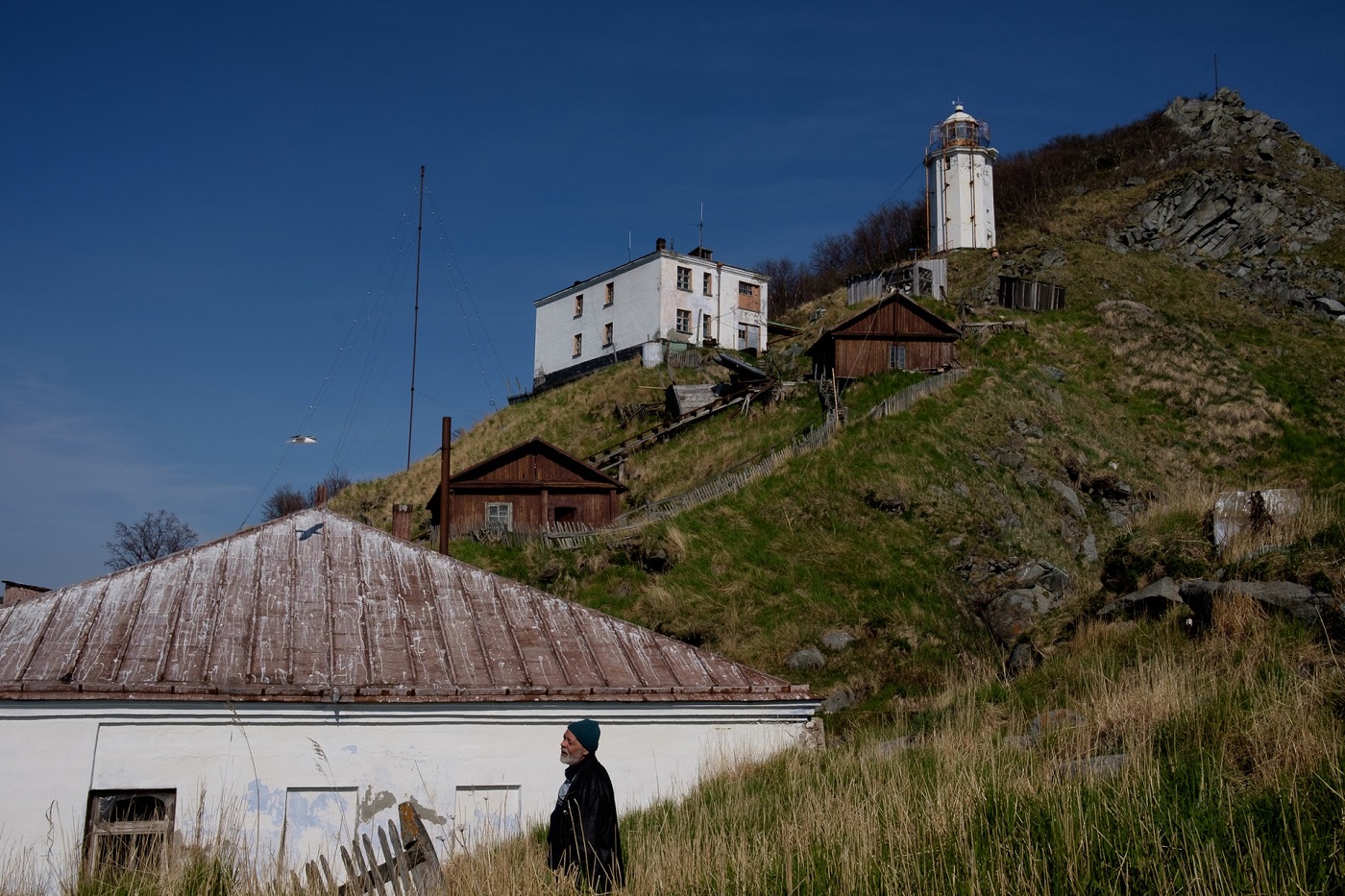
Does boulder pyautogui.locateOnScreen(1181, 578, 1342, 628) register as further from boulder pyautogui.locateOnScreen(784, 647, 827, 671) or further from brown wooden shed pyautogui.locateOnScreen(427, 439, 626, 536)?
brown wooden shed pyautogui.locateOnScreen(427, 439, 626, 536)

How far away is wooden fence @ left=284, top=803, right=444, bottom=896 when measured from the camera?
7160 mm

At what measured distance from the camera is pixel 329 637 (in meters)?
14.5

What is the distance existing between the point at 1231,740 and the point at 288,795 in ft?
34.2

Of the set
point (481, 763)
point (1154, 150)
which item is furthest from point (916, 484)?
point (1154, 150)

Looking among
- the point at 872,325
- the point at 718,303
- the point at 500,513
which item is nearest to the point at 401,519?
the point at 500,513

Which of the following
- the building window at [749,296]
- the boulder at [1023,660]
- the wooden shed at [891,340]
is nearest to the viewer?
the boulder at [1023,660]

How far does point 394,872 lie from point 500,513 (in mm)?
29435

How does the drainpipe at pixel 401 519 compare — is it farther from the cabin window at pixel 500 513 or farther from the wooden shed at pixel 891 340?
the wooden shed at pixel 891 340

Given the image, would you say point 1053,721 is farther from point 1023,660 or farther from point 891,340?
point 891,340

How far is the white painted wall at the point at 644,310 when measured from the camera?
54094mm

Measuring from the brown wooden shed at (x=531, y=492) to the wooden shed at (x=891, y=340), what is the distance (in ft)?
33.9

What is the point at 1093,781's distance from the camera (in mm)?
7160

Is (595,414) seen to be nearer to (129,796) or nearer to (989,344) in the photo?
(989,344)

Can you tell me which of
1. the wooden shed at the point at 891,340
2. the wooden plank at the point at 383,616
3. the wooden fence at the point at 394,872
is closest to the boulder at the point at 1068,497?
the wooden shed at the point at 891,340
